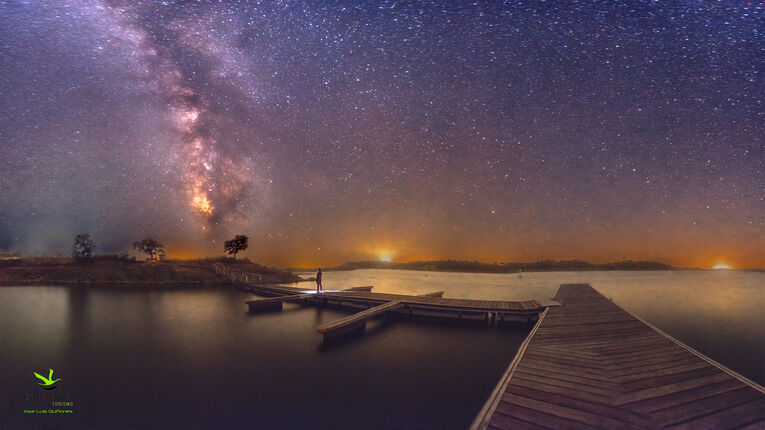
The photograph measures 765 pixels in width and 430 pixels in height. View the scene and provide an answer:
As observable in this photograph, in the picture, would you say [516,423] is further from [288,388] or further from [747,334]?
[747,334]

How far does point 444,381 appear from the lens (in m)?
10.7

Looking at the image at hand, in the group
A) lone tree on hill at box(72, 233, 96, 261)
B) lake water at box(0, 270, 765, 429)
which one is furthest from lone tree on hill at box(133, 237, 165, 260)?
lake water at box(0, 270, 765, 429)

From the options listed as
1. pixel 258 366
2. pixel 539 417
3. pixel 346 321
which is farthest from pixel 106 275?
pixel 539 417

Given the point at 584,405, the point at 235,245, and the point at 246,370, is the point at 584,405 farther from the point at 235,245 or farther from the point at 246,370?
the point at 235,245

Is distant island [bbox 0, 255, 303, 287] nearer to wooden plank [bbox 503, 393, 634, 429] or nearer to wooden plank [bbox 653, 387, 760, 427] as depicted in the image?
wooden plank [bbox 503, 393, 634, 429]

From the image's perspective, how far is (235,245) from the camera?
198ft

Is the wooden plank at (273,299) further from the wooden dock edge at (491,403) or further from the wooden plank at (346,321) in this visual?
the wooden dock edge at (491,403)

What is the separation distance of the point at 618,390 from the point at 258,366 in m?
12.6

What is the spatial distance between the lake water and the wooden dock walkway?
234 cm

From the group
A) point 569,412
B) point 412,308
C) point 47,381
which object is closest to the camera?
point 569,412

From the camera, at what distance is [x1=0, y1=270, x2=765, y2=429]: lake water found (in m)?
8.61

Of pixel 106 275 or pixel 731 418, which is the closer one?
pixel 731 418

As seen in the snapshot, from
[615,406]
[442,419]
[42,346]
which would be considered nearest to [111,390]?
[42,346]

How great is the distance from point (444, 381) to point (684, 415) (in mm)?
6537
